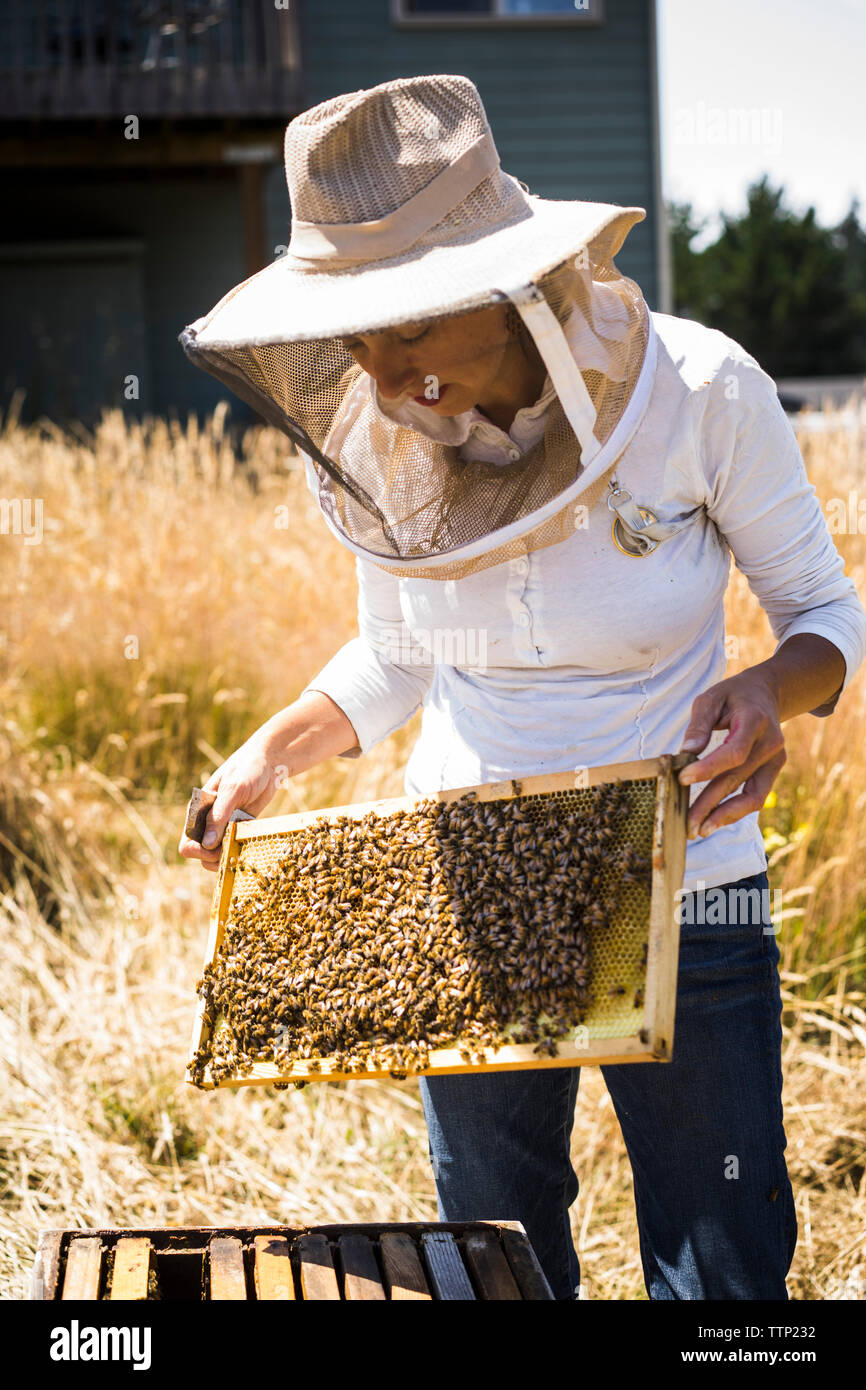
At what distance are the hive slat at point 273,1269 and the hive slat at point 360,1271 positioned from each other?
0.24 ft

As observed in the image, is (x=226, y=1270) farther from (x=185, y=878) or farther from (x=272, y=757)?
(x=185, y=878)

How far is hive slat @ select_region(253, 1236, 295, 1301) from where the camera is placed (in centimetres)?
163

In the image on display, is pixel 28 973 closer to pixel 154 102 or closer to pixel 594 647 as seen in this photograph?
pixel 594 647

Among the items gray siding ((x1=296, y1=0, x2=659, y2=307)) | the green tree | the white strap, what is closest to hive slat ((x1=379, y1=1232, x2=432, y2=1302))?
the white strap

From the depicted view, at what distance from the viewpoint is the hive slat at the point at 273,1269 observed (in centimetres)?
163

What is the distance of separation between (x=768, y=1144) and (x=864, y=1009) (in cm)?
187

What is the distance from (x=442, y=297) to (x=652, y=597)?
54 cm

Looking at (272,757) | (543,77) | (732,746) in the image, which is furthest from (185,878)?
(543,77)

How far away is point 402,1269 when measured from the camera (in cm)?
167

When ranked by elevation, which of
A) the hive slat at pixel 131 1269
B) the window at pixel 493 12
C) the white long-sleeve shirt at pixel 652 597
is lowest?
the hive slat at pixel 131 1269

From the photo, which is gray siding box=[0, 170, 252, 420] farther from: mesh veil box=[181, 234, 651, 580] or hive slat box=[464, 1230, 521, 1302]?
hive slat box=[464, 1230, 521, 1302]

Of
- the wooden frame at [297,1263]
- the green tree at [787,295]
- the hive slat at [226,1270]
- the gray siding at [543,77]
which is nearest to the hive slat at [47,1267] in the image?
the wooden frame at [297,1263]

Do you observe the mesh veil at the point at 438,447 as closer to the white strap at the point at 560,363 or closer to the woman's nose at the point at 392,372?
the white strap at the point at 560,363

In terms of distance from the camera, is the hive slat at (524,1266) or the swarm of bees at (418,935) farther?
the swarm of bees at (418,935)
